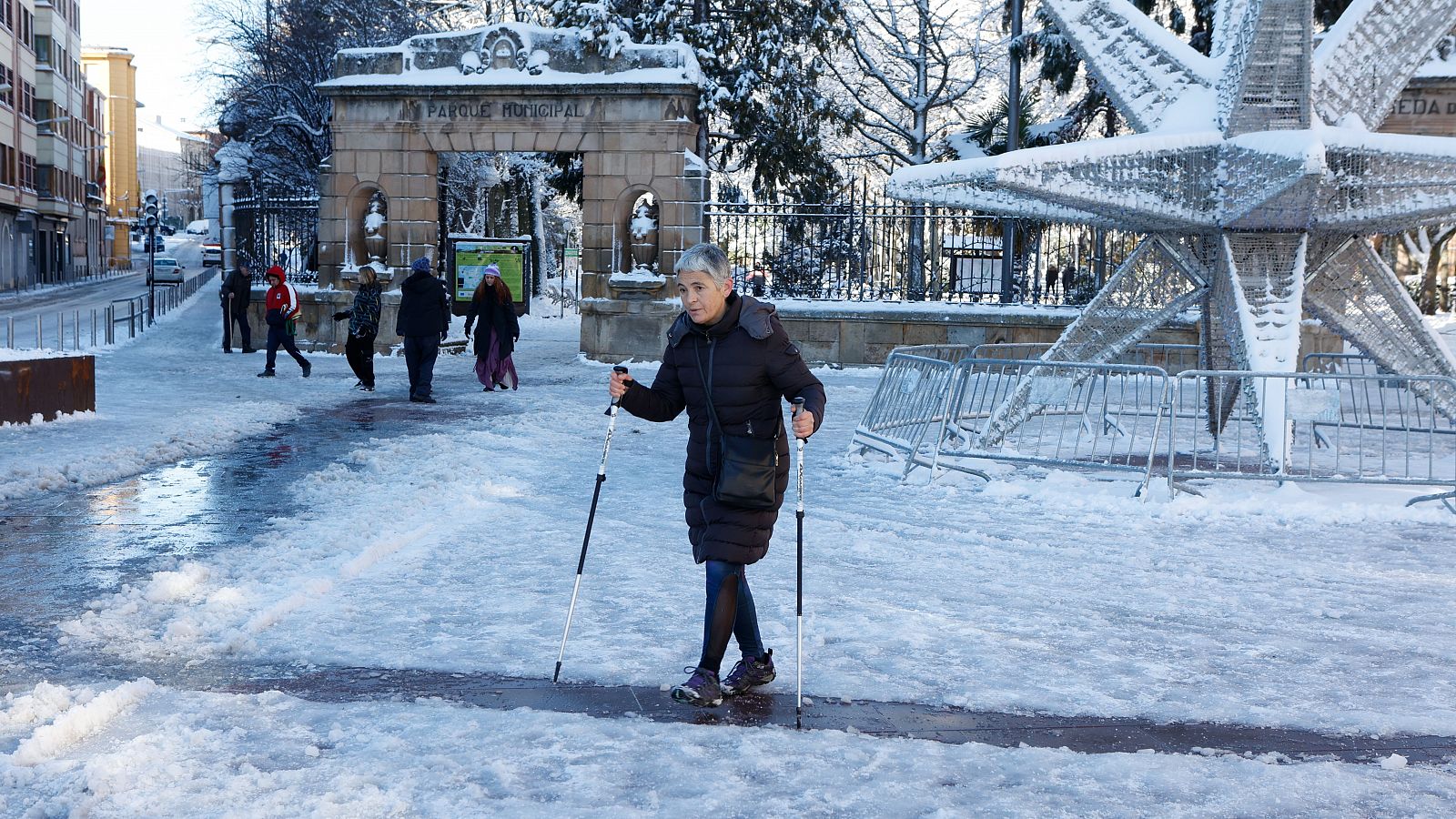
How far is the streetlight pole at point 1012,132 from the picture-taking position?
22.8m

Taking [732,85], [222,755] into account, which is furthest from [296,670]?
[732,85]

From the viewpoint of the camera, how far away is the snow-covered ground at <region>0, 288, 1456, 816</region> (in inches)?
165

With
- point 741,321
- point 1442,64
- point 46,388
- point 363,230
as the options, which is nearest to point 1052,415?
point 741,321

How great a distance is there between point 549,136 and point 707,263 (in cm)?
1841

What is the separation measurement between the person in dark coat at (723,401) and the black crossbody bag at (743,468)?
2cm

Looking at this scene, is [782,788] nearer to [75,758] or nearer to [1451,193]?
[75,758]

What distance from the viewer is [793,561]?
25.1 ft

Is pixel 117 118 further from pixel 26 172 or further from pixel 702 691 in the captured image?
pixel 702 691

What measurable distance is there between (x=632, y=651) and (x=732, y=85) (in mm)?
23440

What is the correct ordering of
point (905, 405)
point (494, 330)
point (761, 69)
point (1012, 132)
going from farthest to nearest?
point (761, 69) < point (1012, 132) < point (494, 330) < point (905, 405)

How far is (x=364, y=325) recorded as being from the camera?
1688 cm

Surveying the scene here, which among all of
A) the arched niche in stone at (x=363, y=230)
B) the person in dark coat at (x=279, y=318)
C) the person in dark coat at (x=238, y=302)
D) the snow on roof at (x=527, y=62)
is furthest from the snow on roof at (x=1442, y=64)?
the person in dark coat at (x=238, y=302)

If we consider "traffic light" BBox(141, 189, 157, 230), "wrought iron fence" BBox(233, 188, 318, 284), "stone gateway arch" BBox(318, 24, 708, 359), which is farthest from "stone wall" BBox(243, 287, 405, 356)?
"traffic light" BBox(141, 189, 157, 230)

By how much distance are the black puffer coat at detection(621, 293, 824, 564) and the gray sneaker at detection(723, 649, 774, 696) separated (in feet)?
1.45
